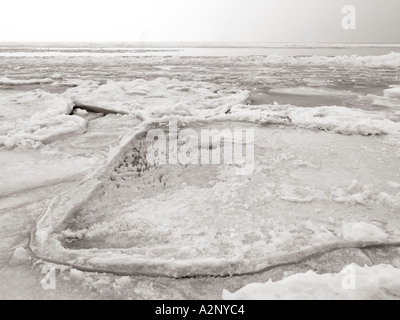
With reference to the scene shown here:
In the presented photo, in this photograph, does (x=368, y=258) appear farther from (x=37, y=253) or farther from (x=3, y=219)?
(x=3, y=219)

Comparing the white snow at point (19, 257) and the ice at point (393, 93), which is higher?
the ice at point (393, 93)

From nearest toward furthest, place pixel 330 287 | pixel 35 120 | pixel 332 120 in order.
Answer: pixel 330 287
pixel 332 120
pixel 35 120

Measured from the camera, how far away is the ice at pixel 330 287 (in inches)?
64.0

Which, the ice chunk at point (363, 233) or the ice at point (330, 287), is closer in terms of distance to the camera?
the ice at point (330, 287)

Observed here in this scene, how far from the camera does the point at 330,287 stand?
167 cm

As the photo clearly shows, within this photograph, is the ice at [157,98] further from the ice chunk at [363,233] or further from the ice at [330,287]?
the ice at [330,287]

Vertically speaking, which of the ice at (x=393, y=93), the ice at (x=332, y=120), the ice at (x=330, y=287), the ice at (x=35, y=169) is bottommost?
the ice at (x=330, y=287)

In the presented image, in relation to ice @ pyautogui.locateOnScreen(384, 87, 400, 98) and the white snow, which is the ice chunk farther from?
ice @ pyautogui.locateOnScreen(384, 87, 400, 98)

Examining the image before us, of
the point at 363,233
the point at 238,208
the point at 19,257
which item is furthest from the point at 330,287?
the point at 19,257

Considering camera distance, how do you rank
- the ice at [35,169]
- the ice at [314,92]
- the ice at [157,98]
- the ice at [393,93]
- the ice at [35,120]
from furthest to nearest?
the ice at [314,92]
the ice at [393,93]
the ice at [157,98]
the ice at [35,120]
the ice at [35,169]

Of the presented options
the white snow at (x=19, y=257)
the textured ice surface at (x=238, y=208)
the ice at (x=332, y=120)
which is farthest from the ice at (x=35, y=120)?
the white snow at (x=19, y=257)

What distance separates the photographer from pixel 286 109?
5.76 meters

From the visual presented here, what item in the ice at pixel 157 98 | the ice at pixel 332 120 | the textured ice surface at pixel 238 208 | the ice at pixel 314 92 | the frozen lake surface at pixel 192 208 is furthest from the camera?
the ice at pixel 314 92

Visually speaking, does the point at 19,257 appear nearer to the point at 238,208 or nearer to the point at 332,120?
the point at 238,208
